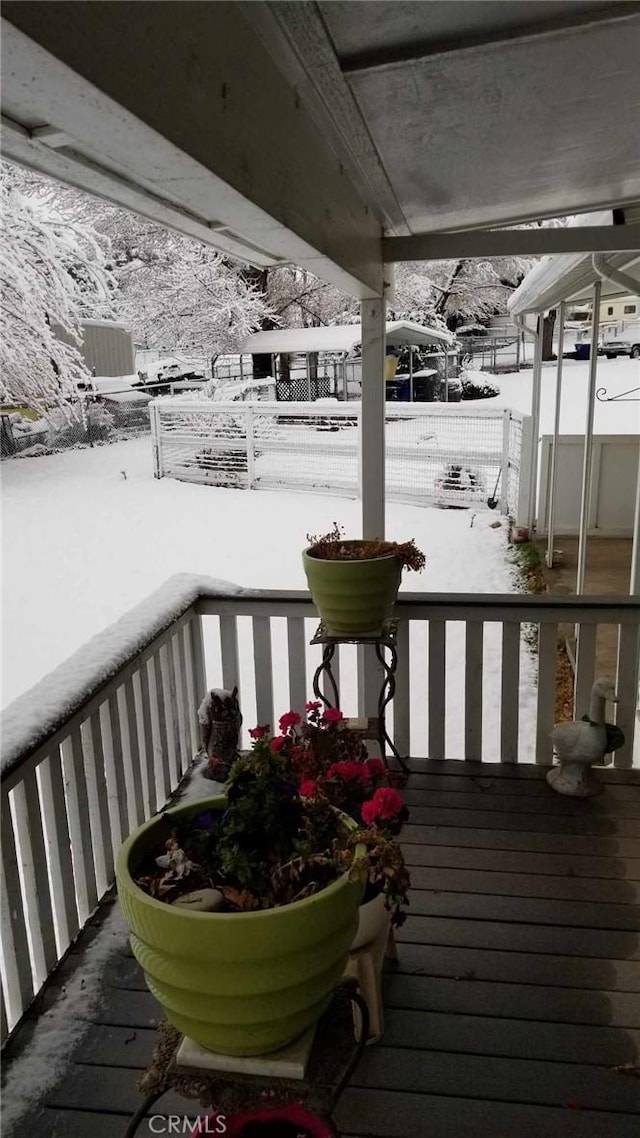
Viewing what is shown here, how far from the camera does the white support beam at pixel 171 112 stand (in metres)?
0.68

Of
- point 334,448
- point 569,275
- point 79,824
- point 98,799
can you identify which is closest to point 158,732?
point 98,799

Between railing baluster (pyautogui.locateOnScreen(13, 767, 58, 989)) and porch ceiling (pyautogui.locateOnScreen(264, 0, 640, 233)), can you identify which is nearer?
porch ceiling (pyautogui.locateOnScreen(264, 0, 640, 233))

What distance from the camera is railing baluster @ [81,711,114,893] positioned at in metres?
2.04

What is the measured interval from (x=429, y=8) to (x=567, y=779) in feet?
6.84

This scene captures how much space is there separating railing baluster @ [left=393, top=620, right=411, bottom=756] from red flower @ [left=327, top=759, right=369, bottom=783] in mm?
1265

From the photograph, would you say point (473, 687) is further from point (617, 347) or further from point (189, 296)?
point (617, 347)

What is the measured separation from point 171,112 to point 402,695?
220 cm

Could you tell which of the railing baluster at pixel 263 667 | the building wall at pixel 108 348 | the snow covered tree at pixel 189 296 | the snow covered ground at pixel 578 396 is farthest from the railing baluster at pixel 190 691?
the building wall at pixel 108 348

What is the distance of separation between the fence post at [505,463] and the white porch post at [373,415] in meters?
6.62

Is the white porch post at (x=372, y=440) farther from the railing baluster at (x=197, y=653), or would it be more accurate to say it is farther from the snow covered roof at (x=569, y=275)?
the snow covered roof at (x=569, y=275)

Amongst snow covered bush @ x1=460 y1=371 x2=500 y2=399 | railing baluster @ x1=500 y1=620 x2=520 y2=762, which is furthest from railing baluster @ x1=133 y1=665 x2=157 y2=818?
snow covered bush @ x1=460 y1=371 x2=500 y2=399

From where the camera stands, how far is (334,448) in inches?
425

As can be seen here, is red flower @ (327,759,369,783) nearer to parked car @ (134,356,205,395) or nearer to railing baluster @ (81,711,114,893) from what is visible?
railing baluster @ (81,711,114,893)

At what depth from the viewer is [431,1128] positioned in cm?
141
